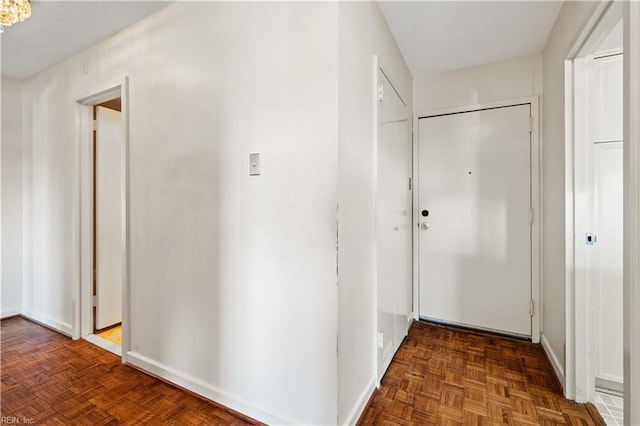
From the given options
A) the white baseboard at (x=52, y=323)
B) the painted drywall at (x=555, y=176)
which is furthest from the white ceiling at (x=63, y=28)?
the painted drywall at (x=555, y=176)

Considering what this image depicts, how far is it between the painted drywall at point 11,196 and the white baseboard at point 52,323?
9.6 inches

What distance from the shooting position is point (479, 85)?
262cm

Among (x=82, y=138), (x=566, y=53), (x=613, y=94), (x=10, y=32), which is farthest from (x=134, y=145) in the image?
(x=613, y=94)

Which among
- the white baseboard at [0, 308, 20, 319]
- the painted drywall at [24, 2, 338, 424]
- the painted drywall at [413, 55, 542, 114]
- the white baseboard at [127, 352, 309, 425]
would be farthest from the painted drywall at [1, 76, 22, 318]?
the painted drywall at [413, 55, 542, 114]

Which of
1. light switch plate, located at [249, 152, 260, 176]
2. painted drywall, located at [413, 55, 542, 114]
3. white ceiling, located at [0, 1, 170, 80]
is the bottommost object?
light switch plate, located at [249, 152, 260, 176]

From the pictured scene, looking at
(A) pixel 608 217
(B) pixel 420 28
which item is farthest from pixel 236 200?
(A) pixel 608 217

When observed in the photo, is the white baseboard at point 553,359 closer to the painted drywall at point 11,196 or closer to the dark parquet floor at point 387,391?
the dark parquet floor at point 387,391

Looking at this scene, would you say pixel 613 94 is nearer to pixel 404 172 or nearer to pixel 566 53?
pixel 566 53

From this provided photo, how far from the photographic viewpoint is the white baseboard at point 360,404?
4.70 ft

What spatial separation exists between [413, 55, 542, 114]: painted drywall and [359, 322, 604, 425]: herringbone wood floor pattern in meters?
2.12

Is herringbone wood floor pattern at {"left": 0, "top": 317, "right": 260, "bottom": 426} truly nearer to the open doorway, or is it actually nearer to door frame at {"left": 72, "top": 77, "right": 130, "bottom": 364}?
door frame at {"left": 72, "top": 77, "right": 130, "bottom": 364}

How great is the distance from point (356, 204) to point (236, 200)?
2.15 feet

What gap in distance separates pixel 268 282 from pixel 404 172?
1.65m

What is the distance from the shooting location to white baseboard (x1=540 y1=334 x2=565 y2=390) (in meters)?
1.82
